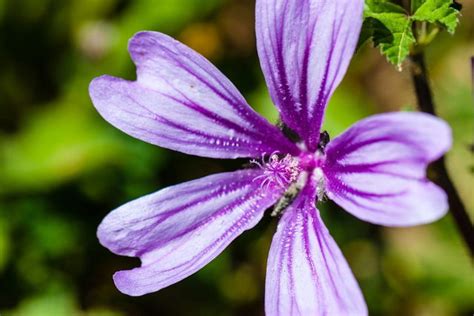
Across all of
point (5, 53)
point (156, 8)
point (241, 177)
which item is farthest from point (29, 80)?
point (241, 177)

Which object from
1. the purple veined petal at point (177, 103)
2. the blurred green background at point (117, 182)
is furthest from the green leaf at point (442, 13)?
the blurred green background at point (117, 182)

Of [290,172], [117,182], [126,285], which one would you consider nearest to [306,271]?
[290,172]

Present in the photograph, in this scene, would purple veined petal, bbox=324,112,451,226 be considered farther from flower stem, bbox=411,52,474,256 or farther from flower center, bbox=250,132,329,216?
flower stem, bbox=411,52,474,256

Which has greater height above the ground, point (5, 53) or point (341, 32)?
point (341, 32)

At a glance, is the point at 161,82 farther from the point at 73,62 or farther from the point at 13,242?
the point at 73,62

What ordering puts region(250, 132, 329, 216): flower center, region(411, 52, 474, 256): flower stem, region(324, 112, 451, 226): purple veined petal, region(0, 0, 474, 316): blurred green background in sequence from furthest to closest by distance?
1. region(0, 0, 474, 316): blurred green background
2. region(411, 52, 474, 256): flower stem
3. region(250, 132, 329, 216): flower center
4. region(324, 112, 451, 226): purple veined petal

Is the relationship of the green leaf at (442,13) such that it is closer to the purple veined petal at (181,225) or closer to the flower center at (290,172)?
the flower center at (290,172)

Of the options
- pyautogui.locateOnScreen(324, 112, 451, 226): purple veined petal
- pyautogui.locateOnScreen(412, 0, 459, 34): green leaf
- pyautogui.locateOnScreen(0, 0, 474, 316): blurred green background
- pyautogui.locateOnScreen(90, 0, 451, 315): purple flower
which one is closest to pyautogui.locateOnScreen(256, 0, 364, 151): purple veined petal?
pyautogui.locateOnScreen(90, 0, 451, 315): purple flower
